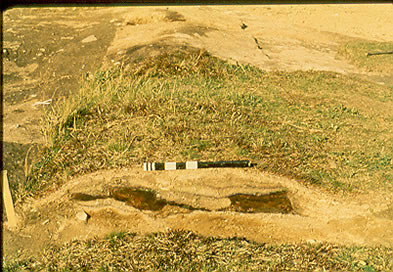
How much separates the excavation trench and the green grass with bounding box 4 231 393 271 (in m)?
0.36

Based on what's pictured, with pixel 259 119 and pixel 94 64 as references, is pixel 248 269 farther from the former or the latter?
pixel 94 64

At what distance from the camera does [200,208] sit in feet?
12.7

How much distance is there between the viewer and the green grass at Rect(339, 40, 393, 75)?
24.7ft

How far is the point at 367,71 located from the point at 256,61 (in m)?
2.12

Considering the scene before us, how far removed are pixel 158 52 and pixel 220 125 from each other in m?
2.53

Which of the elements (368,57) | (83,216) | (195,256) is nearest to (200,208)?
(195,256)

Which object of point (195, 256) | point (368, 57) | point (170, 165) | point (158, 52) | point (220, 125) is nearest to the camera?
point (195, 256)

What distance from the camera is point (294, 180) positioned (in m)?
4.18

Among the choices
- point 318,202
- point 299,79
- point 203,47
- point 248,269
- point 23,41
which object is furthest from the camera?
point 23,41

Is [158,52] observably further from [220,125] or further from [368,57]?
[368,57]

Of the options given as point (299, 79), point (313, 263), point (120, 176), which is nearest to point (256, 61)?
point (299, 79)

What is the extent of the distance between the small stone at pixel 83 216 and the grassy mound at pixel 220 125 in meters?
0.55

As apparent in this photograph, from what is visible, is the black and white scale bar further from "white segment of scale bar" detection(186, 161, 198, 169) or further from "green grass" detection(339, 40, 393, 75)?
"green grass" detection(339, 40, 393, 75)

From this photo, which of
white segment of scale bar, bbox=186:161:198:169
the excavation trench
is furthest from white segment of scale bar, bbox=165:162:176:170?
the excavation trench
